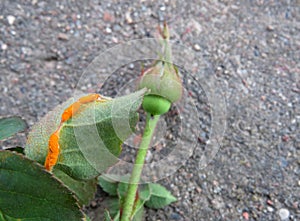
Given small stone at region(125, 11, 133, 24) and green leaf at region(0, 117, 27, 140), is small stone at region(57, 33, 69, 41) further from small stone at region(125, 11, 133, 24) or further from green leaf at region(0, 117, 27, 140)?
green leaf at region(0, 117, 27, 140)

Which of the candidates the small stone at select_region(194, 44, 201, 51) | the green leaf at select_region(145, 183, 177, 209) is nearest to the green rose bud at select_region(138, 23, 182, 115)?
the green leaf at select_region(145, 183, 177, 209)

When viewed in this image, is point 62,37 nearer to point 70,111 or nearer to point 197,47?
point 197,47

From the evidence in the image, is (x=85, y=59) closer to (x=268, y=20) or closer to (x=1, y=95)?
(x=1, y=95)

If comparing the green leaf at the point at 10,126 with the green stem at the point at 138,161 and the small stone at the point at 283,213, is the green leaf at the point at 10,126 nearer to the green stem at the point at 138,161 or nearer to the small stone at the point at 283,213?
the green stem at the point at 138,161

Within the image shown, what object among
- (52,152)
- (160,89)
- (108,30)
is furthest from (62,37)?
(52,152)

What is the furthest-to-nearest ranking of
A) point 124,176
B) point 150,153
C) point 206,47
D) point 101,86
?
point 206,47 → point 101,86 → point 150,153 → point 124,176

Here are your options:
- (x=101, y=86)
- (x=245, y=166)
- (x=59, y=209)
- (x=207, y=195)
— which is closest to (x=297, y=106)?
(x=245, y=166)
